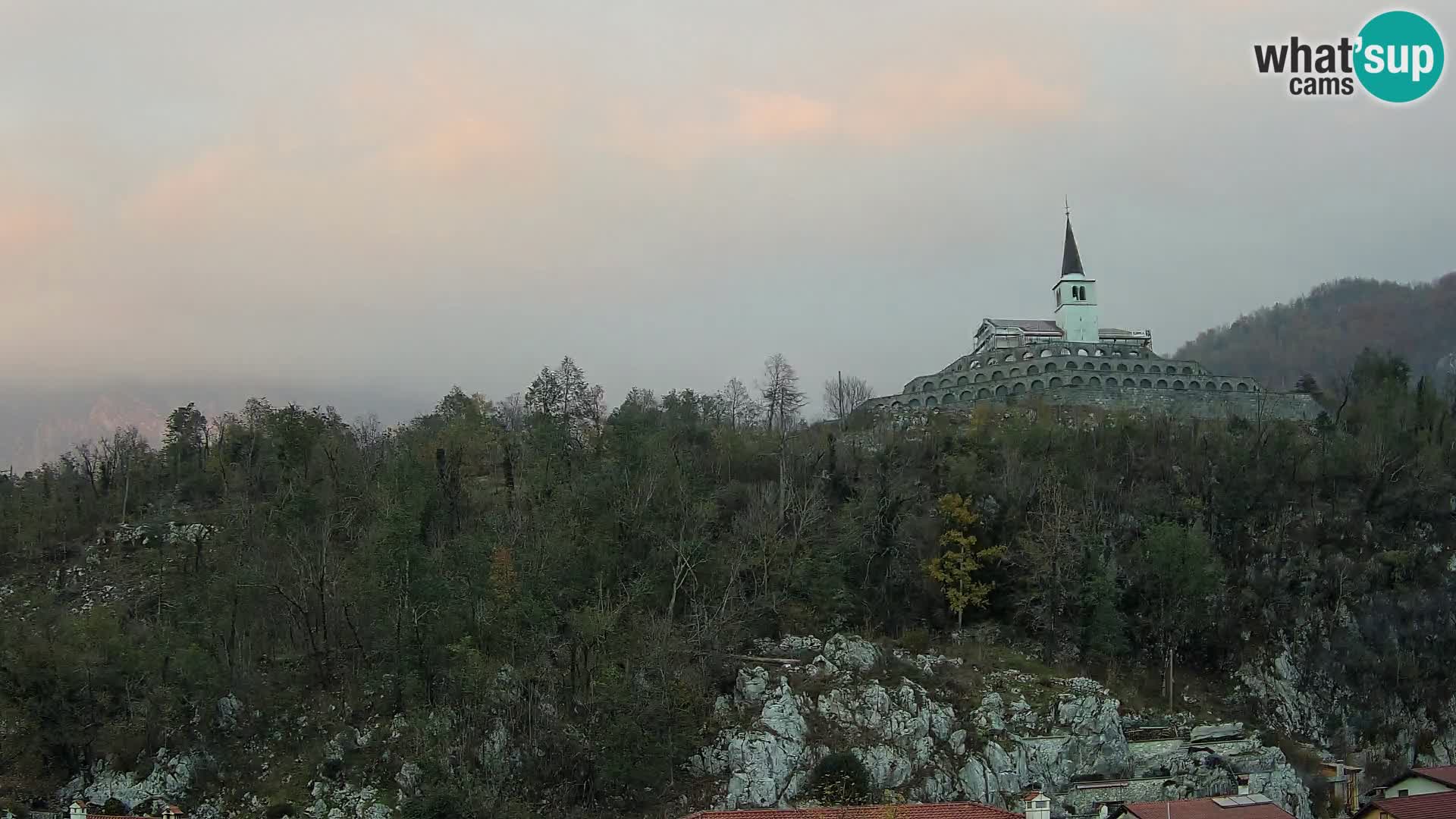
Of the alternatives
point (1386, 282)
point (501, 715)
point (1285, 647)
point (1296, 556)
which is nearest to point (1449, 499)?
point (1296, 556)

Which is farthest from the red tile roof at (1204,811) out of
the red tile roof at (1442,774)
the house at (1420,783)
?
the red tile roof at (1442,774)

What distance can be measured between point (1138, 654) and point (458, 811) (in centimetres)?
2873

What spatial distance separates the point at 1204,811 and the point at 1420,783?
38.2 feet

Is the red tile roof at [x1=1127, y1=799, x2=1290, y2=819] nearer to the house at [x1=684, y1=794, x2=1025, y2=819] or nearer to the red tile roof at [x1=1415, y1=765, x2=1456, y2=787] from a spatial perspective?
the house at [x1=684, y1=794, x2=1025, y2=819]

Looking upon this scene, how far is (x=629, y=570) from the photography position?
4125 centimetres

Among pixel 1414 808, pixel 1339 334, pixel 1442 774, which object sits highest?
pixel 1339 334

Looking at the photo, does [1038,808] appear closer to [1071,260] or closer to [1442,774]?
[1442,774]

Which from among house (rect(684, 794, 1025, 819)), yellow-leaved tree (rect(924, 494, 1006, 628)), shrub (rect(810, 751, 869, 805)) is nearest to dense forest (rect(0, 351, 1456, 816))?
yellow-leaved tree (rect(924, 494, 1006, 628))

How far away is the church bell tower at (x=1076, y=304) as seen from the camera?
250 ft

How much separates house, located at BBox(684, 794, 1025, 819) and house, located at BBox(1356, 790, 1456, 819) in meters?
10.6

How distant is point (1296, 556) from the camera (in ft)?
150

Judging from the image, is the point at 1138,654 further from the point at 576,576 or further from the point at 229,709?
the point at 229,709

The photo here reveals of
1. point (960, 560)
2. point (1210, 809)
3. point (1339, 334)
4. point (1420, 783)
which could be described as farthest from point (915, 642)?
point (1339, 334)

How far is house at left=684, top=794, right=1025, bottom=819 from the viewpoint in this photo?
88.8ft
